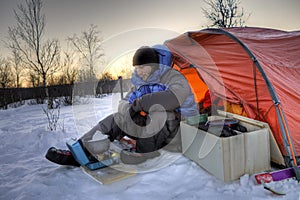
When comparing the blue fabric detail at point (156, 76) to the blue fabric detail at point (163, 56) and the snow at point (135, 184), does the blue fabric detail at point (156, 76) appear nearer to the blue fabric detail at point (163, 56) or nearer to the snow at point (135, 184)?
the blue fabric detail at point (163, 56)

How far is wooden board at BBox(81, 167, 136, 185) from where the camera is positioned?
1.92m

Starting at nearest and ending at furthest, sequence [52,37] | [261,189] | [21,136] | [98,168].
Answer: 1. [261,189]
2. [98,168]
3. [21,136]
4. [52,37]

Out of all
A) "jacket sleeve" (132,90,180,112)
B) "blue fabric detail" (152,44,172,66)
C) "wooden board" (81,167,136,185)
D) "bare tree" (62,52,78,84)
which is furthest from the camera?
"bare tree" (62,52,78,84)

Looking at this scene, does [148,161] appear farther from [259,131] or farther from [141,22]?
[141,22]

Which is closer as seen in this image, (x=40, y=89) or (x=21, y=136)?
(x=21, y=136)

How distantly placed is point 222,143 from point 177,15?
11.6 ft

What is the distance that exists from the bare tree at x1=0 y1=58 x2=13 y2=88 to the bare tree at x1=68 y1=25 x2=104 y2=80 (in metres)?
3.07

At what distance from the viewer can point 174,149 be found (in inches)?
96.7

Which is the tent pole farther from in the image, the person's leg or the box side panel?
the person's leg

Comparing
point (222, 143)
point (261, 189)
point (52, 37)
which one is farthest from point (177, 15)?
point (52, 37)

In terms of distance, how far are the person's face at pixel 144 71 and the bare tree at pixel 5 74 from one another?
8.74 meters

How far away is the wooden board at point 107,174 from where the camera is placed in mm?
1923

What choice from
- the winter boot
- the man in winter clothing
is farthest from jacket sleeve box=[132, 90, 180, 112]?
the winter boot

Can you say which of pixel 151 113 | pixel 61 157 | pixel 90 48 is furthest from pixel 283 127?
pixel 90 48
